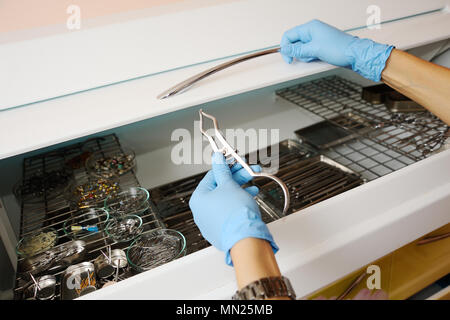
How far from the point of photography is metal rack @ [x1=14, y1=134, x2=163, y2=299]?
926mm

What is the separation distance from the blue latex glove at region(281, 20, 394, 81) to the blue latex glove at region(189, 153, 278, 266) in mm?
494

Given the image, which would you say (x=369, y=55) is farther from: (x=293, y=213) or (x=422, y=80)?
(x=293, y=213)

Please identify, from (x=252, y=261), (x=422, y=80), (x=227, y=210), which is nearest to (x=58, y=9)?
(x=227, y=210)

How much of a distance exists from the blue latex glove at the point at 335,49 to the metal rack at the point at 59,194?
654 millimetres

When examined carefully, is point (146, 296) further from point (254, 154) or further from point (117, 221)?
point (254, 154)

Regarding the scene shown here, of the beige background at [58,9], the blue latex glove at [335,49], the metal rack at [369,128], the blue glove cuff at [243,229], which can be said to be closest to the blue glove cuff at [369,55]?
the blue latex glove at [335,49]

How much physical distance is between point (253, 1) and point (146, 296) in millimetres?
934

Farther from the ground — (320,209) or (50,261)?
(320,209)

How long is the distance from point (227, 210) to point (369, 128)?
2.82 feet

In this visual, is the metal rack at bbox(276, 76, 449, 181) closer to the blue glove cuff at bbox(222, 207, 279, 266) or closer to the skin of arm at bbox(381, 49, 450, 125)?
the skin of arm at bbox(381, 49, 450, 125)

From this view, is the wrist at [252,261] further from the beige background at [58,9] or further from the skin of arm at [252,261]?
the beige background at [58,9]

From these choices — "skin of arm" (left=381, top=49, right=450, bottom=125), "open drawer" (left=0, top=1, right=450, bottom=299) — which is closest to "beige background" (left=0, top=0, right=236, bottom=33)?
"open drawer" (left=0, top=1, right=450, bottom=299)

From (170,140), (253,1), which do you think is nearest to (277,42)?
(253,1)
